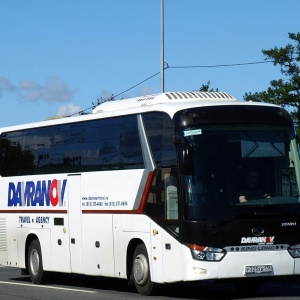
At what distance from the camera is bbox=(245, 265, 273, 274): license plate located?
17.0 meters

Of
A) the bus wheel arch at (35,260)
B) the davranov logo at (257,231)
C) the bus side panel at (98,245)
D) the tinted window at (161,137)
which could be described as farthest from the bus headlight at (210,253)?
the bus wheel arch at (35,260)

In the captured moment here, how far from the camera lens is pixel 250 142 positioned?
17.5 metres

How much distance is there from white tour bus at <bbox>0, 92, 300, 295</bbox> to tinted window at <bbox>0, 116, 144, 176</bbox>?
0.12ft

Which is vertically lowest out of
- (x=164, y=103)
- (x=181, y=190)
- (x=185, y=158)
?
(x=181, y=190)

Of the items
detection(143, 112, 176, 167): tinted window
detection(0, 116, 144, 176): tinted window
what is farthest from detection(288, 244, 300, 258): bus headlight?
detection(0, 116, 144, 176): tinted window

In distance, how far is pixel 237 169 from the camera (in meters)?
17.2

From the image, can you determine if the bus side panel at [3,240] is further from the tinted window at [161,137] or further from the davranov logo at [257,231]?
the davranov logo at [257,231]

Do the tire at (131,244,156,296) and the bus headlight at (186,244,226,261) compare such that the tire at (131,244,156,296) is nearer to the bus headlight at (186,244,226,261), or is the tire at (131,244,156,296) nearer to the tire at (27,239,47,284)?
the bus headlight at (186,244,226,261)

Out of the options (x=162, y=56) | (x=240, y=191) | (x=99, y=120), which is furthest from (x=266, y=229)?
(x=162, y=56)

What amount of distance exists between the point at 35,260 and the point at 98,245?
3.38 m

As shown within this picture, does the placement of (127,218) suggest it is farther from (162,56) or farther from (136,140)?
(162,56)

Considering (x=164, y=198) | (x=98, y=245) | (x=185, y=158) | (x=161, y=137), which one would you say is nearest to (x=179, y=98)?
(x=161, y=137)

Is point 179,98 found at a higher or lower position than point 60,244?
higher

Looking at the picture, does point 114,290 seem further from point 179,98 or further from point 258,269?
point 258,269
